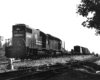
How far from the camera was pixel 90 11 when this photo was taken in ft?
51.6

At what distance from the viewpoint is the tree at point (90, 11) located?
14.8 meters

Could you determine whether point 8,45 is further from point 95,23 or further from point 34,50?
point 95,23

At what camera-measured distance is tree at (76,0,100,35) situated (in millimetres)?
14811

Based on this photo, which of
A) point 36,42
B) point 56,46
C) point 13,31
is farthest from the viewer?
point 56,46

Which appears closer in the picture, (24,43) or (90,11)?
(90,11)

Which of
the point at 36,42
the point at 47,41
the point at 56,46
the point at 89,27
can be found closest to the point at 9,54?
the point at 36,42

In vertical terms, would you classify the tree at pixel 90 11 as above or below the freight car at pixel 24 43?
above

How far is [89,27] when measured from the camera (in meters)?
16.2

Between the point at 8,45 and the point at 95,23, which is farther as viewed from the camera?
the point at 8,45

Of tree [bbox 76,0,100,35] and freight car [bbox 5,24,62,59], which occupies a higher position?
tree [bbox 76,0,100,35]

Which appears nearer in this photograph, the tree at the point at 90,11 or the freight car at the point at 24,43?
the tree at the point at 90,11

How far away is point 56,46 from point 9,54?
13442 mm

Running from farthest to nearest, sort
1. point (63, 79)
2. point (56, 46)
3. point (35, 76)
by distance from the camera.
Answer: point (56, 46)
point (35, 76)
point (63, 79)

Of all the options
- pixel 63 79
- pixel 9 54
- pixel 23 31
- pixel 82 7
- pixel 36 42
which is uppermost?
pixel 82 7
